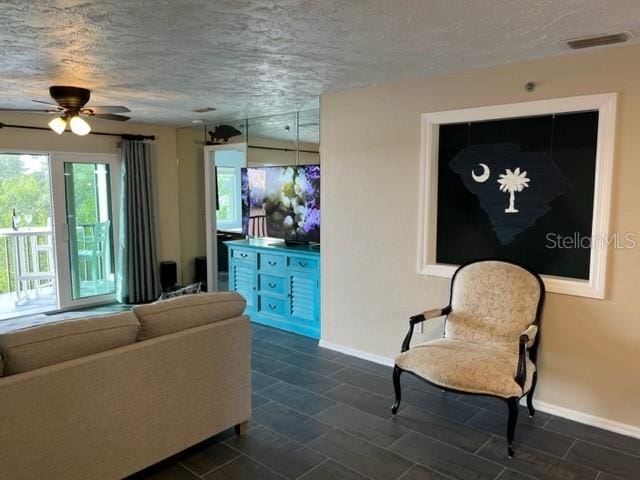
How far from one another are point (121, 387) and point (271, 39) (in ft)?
6.32

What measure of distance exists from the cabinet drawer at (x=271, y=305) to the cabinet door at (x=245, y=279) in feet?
0.40

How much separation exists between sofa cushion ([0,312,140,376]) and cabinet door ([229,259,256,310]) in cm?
287

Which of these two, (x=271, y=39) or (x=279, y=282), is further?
(x=279, y=282)

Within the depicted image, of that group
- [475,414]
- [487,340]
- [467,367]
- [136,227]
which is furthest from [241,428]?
[136,227]

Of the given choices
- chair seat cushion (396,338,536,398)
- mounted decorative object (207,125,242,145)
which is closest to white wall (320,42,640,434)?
chair seat cushion (396,338,536,398)

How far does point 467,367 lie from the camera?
2.76m

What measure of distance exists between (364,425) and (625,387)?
1.58 m

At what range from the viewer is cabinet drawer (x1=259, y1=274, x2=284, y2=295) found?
4.95 m

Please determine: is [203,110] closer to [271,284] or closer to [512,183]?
[271,284]

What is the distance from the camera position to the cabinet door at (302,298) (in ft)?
15.2

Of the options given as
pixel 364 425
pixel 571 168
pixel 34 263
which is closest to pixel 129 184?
pixel 34 263

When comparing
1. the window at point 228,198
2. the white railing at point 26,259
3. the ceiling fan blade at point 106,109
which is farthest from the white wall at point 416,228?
the window at point 228,198

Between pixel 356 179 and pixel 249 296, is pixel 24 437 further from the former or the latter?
pixel 249 296

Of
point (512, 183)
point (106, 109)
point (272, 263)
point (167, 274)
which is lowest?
point (167, 274)
